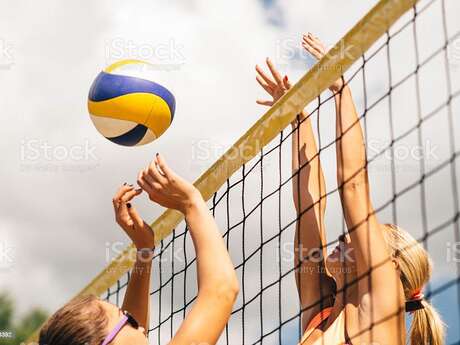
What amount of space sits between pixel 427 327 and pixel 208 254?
1.42 meters

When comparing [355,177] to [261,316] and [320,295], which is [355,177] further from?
[261,316]

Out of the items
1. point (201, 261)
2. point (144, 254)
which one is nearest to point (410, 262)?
point (144, 254)

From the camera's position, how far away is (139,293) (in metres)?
3.22

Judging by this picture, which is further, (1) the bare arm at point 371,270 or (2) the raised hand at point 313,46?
(2) the raised hand at point 313,46

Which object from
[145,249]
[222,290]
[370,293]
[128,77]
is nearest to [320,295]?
[370,293]

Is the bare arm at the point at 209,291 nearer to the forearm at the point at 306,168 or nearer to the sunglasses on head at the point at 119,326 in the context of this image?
the sunglasses on head at the point at 119,326

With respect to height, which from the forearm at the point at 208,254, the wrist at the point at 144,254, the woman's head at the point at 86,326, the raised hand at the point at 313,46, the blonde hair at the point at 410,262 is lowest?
the woman's head at the point at 86,326

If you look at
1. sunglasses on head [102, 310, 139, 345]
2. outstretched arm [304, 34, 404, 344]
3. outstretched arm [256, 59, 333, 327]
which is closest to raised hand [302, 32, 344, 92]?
outstretched arm [256, 59, 333, 327]

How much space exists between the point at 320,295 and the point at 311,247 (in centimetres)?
24

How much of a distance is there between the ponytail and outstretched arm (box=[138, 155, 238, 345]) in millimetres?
1322

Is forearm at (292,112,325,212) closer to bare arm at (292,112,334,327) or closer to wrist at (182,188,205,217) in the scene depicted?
bare arm at (292,112,334,327)

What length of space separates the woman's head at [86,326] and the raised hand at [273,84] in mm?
1984

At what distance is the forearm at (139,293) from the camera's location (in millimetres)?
3199

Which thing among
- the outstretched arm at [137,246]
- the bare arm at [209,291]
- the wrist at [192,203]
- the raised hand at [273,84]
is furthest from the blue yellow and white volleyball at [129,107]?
the bare arm at [209,291]
